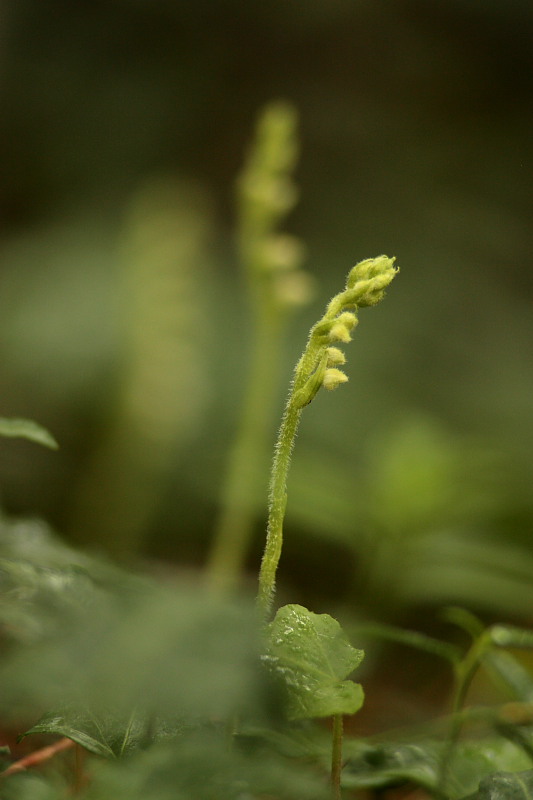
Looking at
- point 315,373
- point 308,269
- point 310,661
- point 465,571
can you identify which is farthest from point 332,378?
point 308,269

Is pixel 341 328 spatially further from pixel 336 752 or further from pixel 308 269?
pixel 308 269

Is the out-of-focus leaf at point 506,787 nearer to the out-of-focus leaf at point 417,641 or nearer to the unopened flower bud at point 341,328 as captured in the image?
the out-of-focus leaf at point 417,641

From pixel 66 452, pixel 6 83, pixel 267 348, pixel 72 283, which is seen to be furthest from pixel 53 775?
pixel 6 83

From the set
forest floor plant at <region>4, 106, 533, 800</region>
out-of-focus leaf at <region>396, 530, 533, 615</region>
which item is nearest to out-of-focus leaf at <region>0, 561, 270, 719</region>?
forest floor plant at <region>4, 106, 533, 800</region>

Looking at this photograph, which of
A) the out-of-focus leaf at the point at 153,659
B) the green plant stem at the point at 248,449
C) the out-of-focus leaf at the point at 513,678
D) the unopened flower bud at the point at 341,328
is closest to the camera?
the out-of-focus leaf at the point at 153,659

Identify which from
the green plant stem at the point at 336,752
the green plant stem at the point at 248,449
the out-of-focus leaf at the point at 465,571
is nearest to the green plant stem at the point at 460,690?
the green plant stem at the point at 336,752
